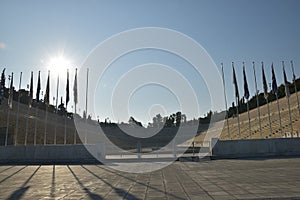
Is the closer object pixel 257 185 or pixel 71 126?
pixel 257 185

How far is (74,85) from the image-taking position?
93.5 ft

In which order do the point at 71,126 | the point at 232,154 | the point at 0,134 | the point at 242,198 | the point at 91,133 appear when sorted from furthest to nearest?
the point at 71,126, the point at 91,133, the point at 0,134, the point at 232,154, the point at 242,198

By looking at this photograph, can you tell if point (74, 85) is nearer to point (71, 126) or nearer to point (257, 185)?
point (257, 185)

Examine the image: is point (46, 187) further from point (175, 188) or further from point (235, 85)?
point (235, 85)

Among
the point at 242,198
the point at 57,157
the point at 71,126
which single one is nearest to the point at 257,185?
the point at 242,198

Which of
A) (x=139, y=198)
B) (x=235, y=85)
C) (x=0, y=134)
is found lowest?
(x=139, y=198)

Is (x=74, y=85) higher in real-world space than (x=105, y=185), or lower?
higher

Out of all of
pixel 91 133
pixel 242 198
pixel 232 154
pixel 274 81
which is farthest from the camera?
pixel 91 133

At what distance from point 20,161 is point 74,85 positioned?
8555 millimetres

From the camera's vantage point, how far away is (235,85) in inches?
1136

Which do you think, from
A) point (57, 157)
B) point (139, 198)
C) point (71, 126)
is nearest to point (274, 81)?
point (57, 157)

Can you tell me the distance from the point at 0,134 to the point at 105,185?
3469 cm

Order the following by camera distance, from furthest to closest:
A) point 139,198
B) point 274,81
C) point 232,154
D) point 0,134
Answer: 1. point 0,134
2. point 274,81
3. point 232,154
4. point 139,198

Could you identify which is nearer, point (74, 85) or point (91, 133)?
point (74, 85)
